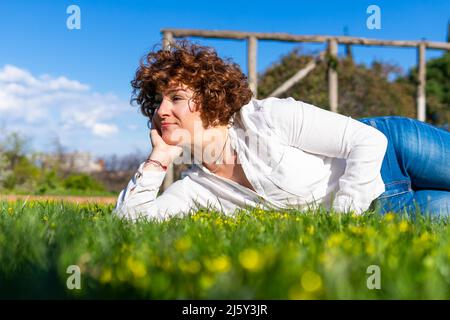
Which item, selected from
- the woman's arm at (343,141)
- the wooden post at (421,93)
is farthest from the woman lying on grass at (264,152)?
the wooden post at (421,93)

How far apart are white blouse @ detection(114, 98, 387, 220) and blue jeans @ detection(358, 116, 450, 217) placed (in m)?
0.19

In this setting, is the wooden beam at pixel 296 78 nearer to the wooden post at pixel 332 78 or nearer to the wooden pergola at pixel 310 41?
the wooden pergola at pixel 310 41

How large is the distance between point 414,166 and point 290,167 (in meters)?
A: 0.91

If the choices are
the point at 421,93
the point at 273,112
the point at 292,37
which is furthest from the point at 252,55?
the point at 273,112

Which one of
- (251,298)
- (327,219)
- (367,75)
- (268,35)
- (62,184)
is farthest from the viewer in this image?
(367,75)

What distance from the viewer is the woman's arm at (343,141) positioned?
3.26m

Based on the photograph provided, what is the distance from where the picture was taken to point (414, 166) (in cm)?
360

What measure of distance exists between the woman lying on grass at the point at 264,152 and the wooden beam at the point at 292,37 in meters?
5.55

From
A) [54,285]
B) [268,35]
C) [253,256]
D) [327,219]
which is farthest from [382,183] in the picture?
[268,35]

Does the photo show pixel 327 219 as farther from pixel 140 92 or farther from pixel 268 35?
pixel 268 35

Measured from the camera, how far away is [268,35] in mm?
9445

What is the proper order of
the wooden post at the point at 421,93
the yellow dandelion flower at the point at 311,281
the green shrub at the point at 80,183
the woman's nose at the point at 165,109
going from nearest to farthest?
1. the yellow dandelion flower at the point at 311,281
2. the woman's nose at the point at 165,109
3. the wooden post at the point at 421,93
4. the green shrub at the point at 80,183

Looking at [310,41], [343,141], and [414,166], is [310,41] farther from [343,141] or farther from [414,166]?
[343,141]
